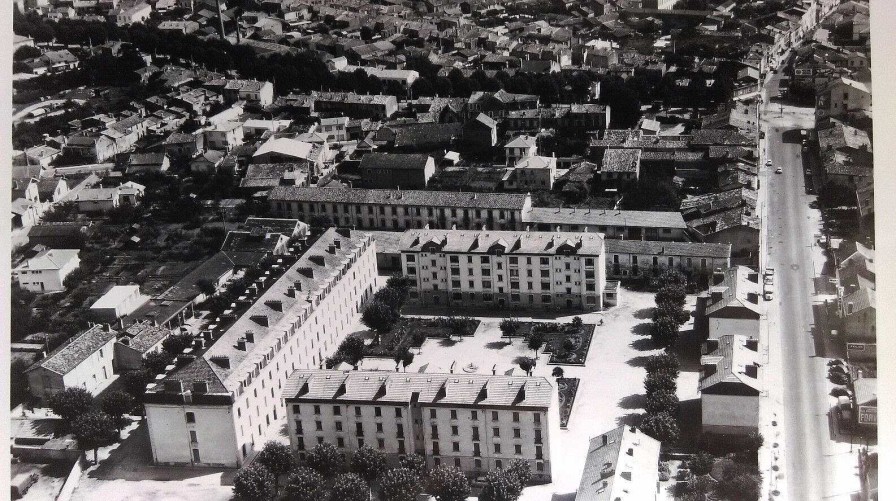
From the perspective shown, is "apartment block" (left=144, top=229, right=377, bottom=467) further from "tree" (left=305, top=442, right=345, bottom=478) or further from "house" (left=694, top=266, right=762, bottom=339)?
"house" (left=694, top=266, right=762, bottom=339)

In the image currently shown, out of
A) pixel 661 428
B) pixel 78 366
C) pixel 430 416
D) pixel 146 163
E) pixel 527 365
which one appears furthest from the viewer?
pixel 146 163

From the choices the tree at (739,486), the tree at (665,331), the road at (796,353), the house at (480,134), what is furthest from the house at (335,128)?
the tree at (739,486)

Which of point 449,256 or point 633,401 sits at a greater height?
point 449,256

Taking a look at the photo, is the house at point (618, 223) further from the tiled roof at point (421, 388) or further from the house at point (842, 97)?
the tiled roof at point (421, 388)

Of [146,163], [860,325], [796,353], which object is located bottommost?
[796,353]

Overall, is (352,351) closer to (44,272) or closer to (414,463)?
(414,463)

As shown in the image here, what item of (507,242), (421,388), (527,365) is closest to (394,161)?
(507,242)

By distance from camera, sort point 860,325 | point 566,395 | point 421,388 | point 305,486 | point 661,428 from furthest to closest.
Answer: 1. point 860,325
2. point 566,395
3. point 421,388
4. point 661,428
5. point 305,486

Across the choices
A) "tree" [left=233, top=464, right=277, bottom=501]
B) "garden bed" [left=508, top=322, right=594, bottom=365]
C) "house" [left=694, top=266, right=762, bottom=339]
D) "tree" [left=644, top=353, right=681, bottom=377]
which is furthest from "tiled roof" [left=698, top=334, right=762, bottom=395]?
"tree" [left=233, top=464, right=277, bottom=501]
